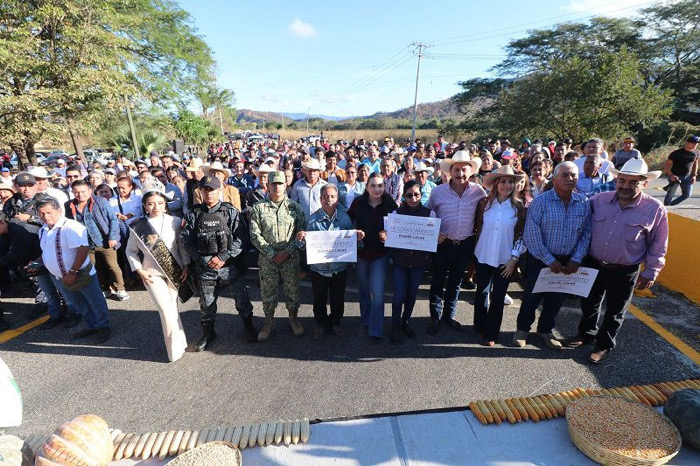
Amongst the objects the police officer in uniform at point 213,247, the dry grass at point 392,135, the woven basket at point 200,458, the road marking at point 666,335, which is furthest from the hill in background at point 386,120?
the woven basket at point 200,458

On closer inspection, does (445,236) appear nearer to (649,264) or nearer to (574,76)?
(649,264)

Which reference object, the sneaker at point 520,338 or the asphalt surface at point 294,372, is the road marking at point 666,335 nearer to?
the asphalt surface at point 294,372

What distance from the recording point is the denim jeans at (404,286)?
4254 mm

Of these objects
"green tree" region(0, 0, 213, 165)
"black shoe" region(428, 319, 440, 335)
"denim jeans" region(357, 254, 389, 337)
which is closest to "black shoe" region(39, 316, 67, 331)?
"denim jeans" region(357, 254, 389, 337)

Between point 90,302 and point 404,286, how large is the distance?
13.7 feet

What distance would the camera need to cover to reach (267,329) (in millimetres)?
4586

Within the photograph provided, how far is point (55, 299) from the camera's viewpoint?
16.5ft

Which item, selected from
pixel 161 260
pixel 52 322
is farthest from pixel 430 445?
pixel 52 322

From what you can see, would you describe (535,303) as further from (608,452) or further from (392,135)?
(392,135)

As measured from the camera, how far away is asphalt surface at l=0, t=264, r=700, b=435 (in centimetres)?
339

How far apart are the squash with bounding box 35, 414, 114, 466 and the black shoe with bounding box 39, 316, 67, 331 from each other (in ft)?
11.1

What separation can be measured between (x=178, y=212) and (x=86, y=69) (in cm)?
980

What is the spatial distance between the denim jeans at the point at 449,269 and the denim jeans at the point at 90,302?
4.52m

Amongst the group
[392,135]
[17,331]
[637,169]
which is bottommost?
[17,331]
